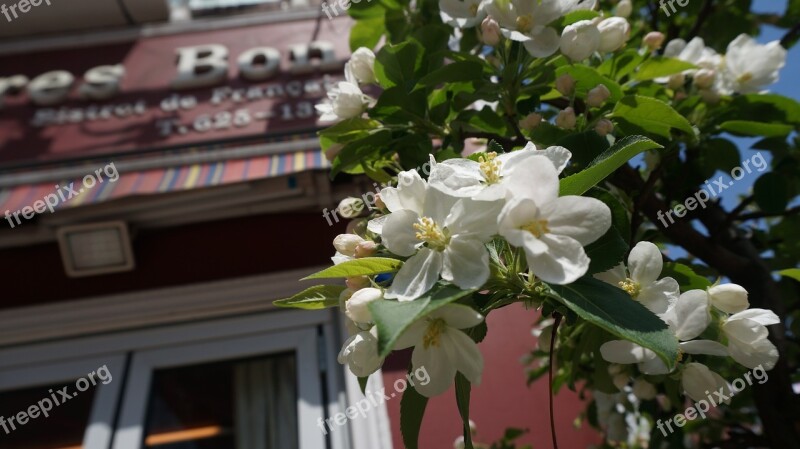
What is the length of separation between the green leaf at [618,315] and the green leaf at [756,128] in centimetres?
81

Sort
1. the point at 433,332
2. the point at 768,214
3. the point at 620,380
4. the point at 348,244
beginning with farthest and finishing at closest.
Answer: the point at 768,214
the point at 620,380
the point at 348,244
the point at 433,332

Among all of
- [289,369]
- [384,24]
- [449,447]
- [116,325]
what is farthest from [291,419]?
[384,24]

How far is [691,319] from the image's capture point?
756 mm

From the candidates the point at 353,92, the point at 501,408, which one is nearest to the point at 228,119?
Result: the point at 501,408

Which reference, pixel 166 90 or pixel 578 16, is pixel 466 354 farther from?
pixel 166 90

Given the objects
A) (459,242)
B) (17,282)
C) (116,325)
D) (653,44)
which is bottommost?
(459,242)

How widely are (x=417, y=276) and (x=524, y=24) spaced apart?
56 centimetres

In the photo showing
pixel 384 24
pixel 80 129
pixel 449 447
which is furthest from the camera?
pixel 80 129

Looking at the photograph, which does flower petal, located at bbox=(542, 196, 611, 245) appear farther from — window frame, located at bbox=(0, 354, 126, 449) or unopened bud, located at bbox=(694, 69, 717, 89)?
window frame, located at bbox=(0, 354, 126, 449)

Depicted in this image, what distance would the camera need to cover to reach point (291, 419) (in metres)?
1.93

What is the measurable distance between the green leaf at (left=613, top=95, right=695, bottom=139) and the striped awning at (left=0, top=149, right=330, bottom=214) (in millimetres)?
1170

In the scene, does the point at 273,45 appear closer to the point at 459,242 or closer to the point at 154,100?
the point at 154,100

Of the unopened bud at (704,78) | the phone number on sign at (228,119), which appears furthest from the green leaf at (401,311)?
the phone number on sign at (228,119)

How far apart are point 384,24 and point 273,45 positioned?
228cm
